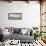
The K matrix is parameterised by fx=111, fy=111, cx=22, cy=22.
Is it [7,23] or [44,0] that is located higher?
[44,0]

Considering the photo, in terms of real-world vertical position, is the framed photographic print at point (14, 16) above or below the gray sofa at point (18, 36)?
above

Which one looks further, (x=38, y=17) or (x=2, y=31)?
(x=38, y=17)

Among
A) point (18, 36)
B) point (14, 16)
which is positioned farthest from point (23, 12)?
point (18, 36)

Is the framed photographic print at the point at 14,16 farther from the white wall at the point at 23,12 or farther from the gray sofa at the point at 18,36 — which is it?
the gray sofa at the point at 18,36

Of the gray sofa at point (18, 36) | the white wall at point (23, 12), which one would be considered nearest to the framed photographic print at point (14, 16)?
the white wall at point (23, 12)

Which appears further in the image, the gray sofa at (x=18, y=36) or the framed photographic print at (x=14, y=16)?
the framed photographic print at (x=14, y=16)

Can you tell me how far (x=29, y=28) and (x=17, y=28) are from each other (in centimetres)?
51

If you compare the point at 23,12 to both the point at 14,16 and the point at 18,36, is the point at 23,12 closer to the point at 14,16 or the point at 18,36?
the point at 14,16

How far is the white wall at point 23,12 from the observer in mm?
4812

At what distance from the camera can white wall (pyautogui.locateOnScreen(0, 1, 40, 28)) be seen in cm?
481

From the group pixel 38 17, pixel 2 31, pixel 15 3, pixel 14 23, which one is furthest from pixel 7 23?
pixel 38 17

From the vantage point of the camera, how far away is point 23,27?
4.80 metres

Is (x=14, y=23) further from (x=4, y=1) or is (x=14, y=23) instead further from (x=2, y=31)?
(x=4, y=1)

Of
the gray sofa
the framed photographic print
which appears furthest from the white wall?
the gray sofa
